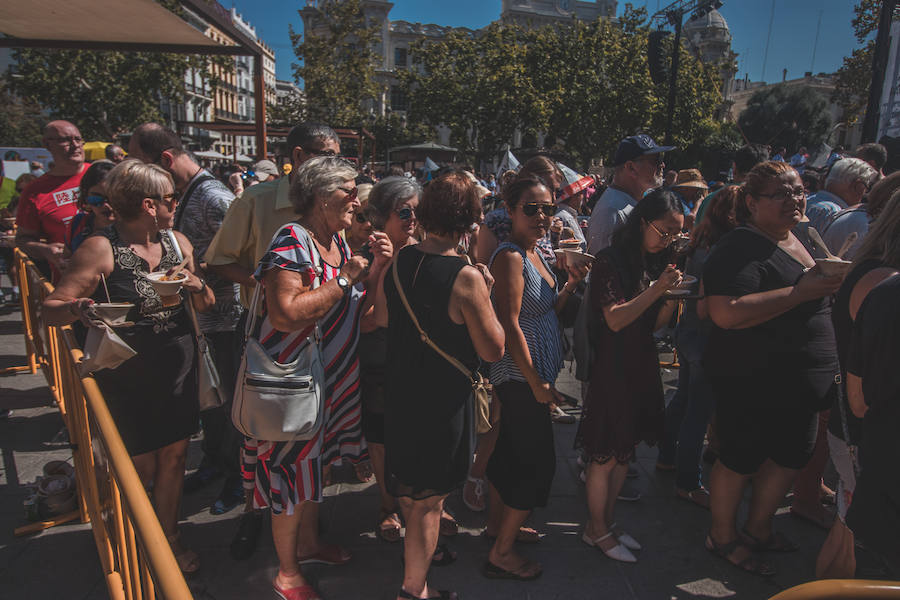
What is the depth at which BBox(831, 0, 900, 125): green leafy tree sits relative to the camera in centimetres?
1317

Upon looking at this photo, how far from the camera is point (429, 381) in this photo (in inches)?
84.8

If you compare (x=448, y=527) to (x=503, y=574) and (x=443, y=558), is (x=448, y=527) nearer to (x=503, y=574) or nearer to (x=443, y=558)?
(x=443, y=558)

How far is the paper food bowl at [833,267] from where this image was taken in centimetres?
222

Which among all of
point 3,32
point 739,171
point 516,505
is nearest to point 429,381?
point 516,505

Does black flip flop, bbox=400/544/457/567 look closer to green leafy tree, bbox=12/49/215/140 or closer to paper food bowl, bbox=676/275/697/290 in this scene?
paper food bowl, bbox=676/275/697/290

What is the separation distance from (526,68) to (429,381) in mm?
31829

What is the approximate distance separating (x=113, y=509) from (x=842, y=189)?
5.19 metres

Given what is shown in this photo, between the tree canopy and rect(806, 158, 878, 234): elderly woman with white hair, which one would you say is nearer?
rect(806, 158, 878, 234): elderly woman with white hair

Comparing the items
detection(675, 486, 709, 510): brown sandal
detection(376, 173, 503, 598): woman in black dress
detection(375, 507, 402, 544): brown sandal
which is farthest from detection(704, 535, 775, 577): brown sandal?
detection(375, 507, 402, 544): brown sandal

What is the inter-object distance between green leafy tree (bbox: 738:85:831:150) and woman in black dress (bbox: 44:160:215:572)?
53.8 metres

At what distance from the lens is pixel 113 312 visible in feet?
7.39

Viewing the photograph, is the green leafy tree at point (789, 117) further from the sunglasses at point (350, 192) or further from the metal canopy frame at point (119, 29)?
the sunglasses at point (350, 192)

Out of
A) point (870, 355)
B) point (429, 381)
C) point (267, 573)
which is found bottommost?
point (267, 573)

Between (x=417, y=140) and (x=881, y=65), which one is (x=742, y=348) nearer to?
(x=881, y=65)
